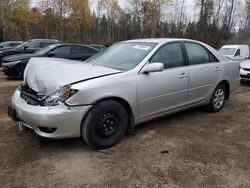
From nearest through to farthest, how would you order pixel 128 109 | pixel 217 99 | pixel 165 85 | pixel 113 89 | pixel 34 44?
pixel 113 89 → pixel 128 109 → pixel 165 85 → pixel 217 99 → pixel 34 44

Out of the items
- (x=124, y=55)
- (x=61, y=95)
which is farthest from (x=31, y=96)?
(x=124, y=55)

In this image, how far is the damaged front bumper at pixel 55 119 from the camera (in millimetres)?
3301

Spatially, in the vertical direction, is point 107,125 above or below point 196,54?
below

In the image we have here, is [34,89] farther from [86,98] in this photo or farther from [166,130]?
[166,130]

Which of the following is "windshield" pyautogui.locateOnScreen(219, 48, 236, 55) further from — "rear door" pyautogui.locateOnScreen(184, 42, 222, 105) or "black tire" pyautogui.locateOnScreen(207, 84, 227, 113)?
"rear door" pyautogui.locateOnScreen(184, 42, 222, 105)

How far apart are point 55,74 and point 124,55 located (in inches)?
50.0

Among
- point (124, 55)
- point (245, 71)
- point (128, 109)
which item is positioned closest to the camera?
point (128, 109)

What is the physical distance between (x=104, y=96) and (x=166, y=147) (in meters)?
1.15

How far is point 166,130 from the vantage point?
14.7 feet

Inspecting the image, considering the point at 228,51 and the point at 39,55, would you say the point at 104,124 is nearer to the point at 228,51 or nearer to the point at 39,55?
the point at 39,55

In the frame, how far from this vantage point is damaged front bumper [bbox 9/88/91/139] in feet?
10.8

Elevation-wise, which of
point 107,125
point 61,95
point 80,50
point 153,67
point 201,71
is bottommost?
point 107,125

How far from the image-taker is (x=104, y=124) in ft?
12.0

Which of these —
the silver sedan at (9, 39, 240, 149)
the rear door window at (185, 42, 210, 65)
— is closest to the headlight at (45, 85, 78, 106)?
the silver sedan at (9, 39, 240, 149)
